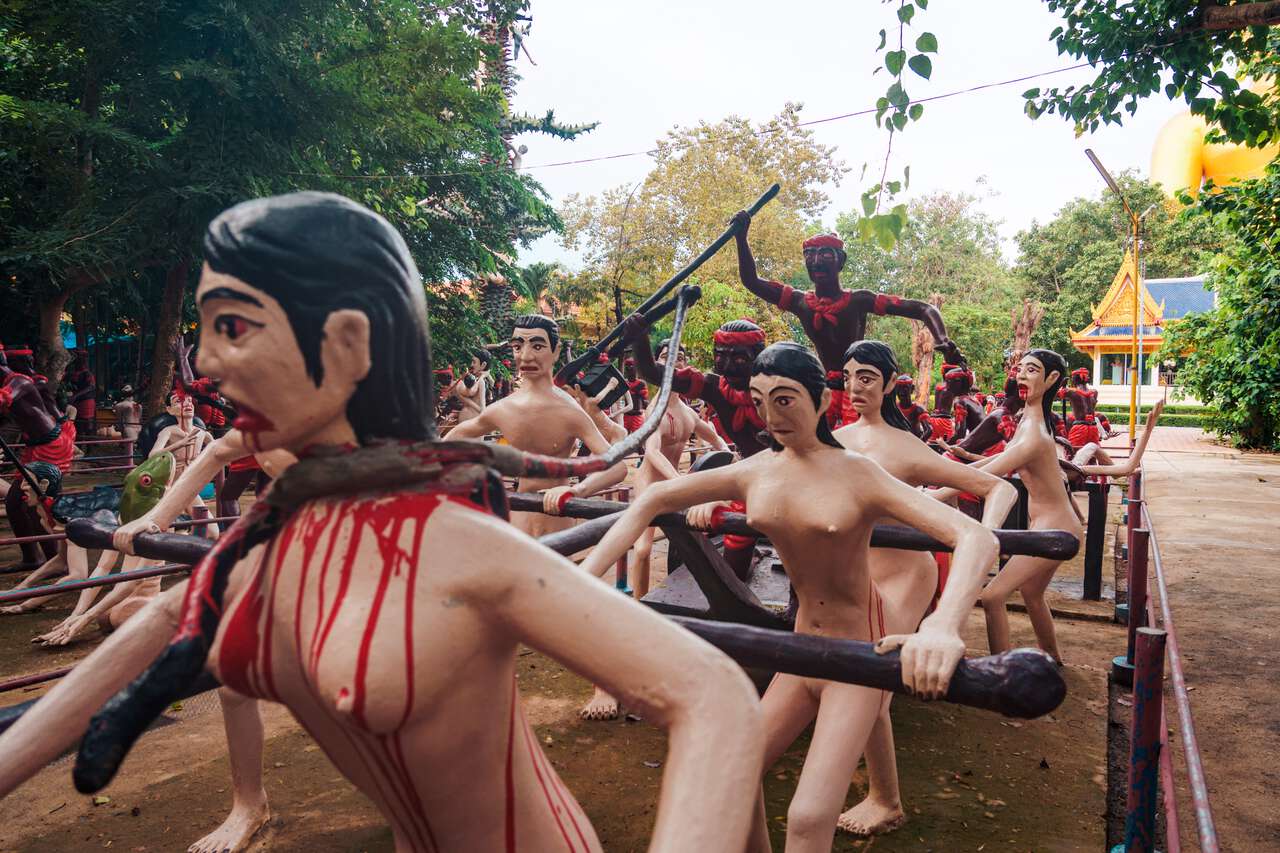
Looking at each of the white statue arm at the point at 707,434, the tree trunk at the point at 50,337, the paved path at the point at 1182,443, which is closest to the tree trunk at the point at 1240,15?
the white statue arm at the point at 707,434

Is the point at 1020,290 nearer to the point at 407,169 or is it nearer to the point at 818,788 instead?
the point at 407,169

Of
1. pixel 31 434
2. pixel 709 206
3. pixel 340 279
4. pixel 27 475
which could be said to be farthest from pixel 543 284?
pixel 340 279

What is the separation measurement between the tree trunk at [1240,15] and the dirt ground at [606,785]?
454cm

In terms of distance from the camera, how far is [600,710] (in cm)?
490

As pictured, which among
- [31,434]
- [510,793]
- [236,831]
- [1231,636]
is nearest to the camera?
[510,793]

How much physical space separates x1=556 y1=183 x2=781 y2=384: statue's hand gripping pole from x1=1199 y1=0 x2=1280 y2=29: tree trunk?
3561 millimetres

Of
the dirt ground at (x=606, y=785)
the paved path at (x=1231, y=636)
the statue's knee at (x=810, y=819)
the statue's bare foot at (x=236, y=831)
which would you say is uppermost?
the statue's knee at (x=810, y=819)

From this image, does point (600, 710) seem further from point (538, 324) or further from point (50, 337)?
point (50, 337)

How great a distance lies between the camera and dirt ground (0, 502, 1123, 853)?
3.56 m

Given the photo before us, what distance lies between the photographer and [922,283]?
3941 cm

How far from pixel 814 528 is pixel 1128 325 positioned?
37831mm

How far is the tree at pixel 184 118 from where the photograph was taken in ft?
37.9

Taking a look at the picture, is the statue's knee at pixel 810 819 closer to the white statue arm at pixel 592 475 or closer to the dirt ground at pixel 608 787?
Result: the dirt ground at pixel 608 787

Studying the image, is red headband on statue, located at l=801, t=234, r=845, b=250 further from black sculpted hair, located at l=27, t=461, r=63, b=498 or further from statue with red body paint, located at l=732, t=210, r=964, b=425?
black sculpted hair, located at l=27, t=461, r=63, b=498
